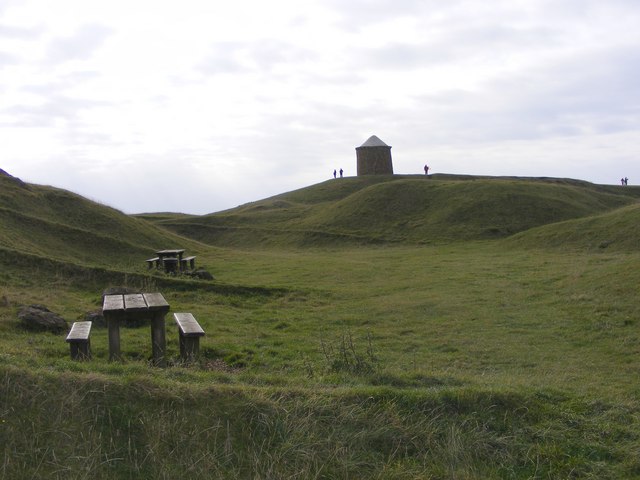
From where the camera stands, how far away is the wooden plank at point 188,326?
985 cm

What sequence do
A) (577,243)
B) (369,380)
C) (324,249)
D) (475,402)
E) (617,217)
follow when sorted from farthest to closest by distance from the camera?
(324,249) < (617,217) < (577,243) < (369,380) < (475,402)

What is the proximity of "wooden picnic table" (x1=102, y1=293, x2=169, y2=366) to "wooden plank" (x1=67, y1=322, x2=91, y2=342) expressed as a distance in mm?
370

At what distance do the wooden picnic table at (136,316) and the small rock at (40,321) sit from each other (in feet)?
8.39

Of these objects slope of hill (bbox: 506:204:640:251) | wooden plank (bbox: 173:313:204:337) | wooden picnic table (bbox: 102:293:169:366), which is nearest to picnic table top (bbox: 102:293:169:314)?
wooden picnic table (bbox: 102:293:169:366)

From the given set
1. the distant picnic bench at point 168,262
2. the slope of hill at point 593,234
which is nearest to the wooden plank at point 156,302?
the distant picnic bench at point 168,262

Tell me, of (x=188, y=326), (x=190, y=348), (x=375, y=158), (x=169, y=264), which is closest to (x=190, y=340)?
(x=190, y=348)

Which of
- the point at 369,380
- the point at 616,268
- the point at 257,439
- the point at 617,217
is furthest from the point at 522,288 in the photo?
the point at 617,217

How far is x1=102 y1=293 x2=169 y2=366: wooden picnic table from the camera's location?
988cm

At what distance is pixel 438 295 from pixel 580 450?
12284 millimetres

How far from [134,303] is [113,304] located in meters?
0.32

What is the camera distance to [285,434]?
6.10 m

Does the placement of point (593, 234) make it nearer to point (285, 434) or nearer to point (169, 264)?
point (169, 264)

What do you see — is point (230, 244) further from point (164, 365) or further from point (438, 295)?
point (164, 365)

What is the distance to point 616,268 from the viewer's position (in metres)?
18.0
